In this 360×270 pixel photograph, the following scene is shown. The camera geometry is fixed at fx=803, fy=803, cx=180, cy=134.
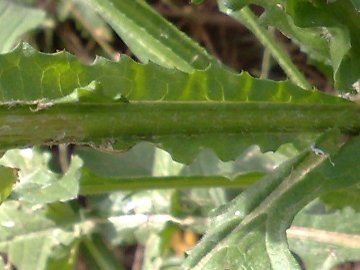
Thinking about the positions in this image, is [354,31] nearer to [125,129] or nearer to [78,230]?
[125,129]

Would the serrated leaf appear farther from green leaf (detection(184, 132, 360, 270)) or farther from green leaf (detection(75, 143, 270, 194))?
green leaf (detection(184, 132, 360, 270))

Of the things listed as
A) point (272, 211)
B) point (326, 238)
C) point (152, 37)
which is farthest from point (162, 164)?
point (272, 211)

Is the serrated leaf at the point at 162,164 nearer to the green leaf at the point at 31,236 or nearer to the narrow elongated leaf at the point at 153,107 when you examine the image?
the green leaf at the point at 31,236

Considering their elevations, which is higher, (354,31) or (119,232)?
(354,31)

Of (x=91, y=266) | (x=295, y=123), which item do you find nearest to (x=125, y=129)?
(x=295, y=123)

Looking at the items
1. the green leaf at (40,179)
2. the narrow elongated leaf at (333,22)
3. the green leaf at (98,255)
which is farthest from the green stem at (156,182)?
Result: the narrow elongated leaf at (333,22)

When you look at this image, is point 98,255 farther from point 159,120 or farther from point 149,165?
point 159,120

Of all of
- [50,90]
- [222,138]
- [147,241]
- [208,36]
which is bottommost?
[208,36]
